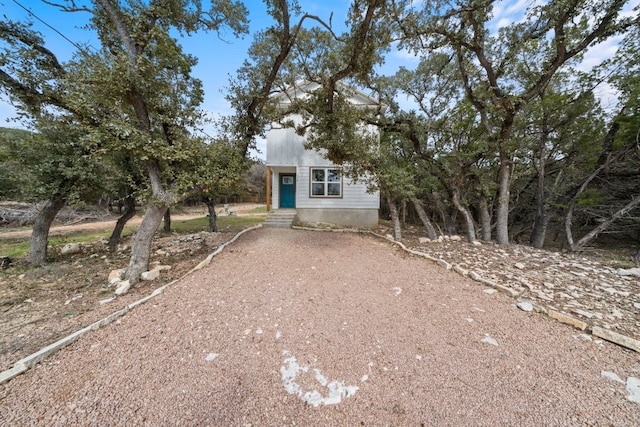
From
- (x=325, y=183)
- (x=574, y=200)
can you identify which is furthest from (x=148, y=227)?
(x=574, y=200)

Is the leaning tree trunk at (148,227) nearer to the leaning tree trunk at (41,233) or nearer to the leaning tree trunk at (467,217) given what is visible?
the leaning tree trunk at (41,233)

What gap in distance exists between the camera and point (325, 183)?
10305 millimetres

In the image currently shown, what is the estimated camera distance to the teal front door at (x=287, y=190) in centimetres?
1119

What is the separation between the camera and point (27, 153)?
5297mm

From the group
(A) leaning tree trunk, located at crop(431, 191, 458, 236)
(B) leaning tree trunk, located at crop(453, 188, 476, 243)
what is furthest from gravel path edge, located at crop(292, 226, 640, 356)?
(A) leaning tree trunk, located at crop(431, 191, 458, 236)

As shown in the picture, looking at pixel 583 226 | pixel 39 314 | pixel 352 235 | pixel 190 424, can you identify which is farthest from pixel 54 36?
pixel 583 226

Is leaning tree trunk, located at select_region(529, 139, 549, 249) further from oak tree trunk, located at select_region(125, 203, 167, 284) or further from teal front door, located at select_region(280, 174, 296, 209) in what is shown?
oak tree trunk, located at select_region(125, 203, 167, 284)

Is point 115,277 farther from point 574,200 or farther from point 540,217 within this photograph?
point 574,200

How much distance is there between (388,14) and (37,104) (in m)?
7.79

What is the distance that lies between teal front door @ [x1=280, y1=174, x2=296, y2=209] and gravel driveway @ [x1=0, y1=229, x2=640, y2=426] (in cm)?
781

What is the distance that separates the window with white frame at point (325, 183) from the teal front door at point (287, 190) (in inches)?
55.8

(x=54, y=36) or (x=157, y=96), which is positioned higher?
(x=54, y=36)

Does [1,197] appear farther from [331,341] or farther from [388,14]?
[388,14]

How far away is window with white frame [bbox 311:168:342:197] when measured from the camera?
10.3 meters
